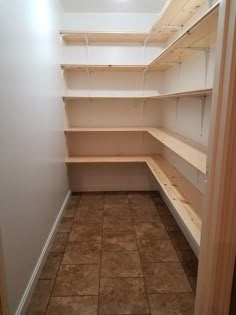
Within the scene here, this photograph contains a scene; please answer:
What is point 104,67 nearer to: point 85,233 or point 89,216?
point 89,216

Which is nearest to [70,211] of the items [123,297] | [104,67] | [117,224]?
[117,224]

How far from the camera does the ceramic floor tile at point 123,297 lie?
5.08ft

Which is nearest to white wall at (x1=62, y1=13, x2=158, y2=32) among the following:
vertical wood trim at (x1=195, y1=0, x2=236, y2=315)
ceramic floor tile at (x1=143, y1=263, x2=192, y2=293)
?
vertical wood trim at (x1=195, y1=0, x2=236, y2=315)

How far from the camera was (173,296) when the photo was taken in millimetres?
1662

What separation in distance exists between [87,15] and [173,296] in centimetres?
330

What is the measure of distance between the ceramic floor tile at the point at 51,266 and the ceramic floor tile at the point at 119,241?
0.43 meters

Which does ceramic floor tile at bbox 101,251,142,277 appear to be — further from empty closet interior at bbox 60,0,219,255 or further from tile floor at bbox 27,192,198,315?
empty closet interior at bbox 60,0,219,255

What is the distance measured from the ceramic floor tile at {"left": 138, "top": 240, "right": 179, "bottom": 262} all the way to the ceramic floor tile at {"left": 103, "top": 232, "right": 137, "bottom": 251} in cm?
9

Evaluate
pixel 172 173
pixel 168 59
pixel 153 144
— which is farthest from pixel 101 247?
pixel 168 59

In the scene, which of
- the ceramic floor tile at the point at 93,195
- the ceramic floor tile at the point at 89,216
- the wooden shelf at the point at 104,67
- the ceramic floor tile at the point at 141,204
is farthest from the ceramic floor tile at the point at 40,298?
the wooden shelf at the point at 104,67

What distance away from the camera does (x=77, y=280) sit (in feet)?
5.95

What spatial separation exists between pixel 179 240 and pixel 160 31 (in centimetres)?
243

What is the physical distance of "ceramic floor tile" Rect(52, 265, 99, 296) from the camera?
5.60 ft

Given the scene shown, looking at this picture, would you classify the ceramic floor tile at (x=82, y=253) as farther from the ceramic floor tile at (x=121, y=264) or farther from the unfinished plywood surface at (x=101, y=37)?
the unfinished plywood surface at (x=101, y=37)
